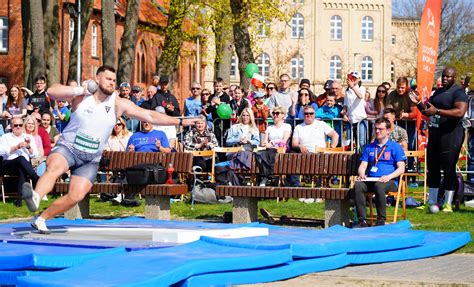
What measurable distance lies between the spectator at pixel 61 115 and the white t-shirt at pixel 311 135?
6453 mm

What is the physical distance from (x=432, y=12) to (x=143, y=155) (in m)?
5.93

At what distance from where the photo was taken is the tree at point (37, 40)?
1221 inches

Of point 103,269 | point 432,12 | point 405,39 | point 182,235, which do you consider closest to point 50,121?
point 432,12

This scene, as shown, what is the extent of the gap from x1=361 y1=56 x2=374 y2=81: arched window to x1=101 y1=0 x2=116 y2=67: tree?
6835 centimetres

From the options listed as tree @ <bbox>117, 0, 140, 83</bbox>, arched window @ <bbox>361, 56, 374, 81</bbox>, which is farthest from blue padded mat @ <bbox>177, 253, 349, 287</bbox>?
arched window @ <bbox>361, 56, 374, 81</bbox>

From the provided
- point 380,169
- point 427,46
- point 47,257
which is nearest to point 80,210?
point 380,169

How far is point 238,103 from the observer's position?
2206 centimetres

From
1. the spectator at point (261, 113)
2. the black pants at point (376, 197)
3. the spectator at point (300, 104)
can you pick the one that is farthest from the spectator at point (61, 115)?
the black pants at point (376, 197)

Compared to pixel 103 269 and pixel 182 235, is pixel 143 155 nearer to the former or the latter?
pixel 182 235

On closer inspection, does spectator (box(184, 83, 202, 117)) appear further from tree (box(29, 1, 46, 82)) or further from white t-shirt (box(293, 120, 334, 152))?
tree (box(29, 1, 46, 82))

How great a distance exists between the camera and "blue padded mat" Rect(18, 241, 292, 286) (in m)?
8.74

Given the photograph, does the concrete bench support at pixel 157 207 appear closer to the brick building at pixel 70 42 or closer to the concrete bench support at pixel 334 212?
the concrete bench support at pixel 334 212

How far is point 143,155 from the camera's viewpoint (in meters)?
17.4

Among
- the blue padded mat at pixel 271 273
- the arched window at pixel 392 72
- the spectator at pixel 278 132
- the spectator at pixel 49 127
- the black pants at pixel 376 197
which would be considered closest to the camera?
the blue padded mat at pixel 271 273
